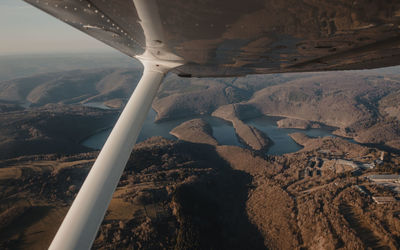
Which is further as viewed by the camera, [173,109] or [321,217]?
[173,109]

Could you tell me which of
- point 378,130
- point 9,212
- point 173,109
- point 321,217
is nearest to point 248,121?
point 173,109

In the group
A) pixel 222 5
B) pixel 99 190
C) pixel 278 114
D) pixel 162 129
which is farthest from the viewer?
pixel 278 114

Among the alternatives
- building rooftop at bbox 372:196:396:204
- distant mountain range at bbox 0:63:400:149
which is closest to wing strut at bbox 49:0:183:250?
building rooftop at bbox 372:196:396:204

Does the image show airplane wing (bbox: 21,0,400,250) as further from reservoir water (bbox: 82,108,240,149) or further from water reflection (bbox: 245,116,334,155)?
reservoir water (bbox: 82,108,240,149)

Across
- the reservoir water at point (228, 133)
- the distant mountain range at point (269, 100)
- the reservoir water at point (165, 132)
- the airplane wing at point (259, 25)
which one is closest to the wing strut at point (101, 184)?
the airplane wing at point (259, 25)

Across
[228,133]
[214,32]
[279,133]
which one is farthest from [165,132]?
[214,32]

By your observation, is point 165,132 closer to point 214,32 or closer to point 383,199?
point 383,199

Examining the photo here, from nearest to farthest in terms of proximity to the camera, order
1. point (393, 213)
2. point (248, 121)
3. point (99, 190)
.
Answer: point (99, 190), point (393, 213), point (248, 121)

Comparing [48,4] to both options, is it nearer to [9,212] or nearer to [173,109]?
[9,212]
